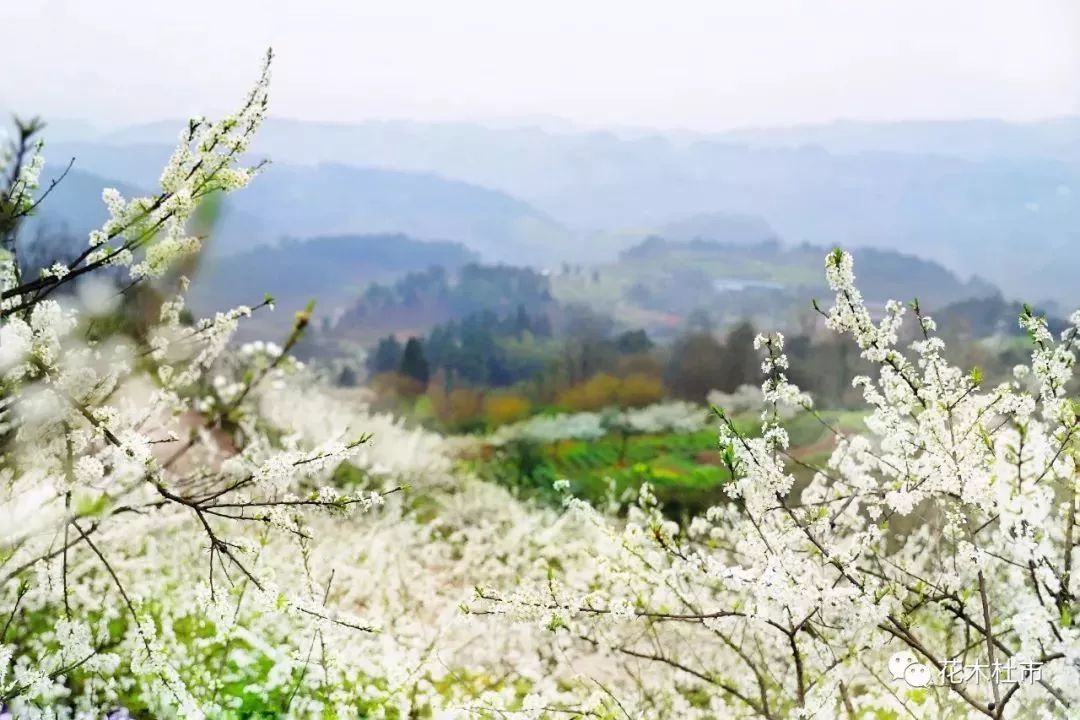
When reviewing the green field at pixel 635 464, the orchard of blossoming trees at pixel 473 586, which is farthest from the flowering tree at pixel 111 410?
the green field at pixel 635 464

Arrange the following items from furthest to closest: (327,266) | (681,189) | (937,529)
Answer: (681,189) < (327,266) < (937,529)

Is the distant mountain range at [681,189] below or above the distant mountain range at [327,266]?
above

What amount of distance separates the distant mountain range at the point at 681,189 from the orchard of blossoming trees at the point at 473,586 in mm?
3932

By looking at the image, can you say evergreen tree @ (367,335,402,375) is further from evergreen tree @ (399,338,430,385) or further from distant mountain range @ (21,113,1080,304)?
distant mountain range @ (21,113,1080,304)

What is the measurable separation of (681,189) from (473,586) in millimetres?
6051

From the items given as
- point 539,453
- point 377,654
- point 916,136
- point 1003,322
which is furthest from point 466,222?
point 377,654

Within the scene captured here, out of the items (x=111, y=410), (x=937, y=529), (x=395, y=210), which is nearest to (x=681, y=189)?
(x=395, y=210)

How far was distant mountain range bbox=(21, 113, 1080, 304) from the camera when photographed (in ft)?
20.0

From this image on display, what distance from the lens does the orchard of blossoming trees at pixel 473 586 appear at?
1.03 metres

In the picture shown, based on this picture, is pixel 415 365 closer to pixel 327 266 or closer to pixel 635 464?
pixel 327 266

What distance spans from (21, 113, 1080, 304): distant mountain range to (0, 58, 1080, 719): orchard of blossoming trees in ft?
12.9

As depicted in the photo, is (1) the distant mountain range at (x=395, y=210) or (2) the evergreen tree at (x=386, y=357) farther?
(1) the distant mountain range at (x=395, y=210)

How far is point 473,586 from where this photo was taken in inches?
79.7

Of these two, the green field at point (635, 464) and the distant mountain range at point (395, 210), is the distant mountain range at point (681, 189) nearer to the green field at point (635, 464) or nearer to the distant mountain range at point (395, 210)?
the distant mountain range at point (395, 210)
